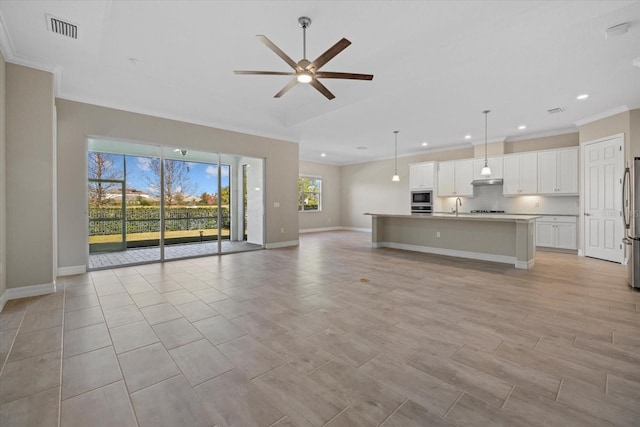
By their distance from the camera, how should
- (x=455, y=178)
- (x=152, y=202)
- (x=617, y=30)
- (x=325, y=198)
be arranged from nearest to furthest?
(x=617, y=30) < (x=152, y=202) < (x=455, y=178) < (x=325, y=198)

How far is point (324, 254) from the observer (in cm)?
630

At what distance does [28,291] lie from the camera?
138 inches

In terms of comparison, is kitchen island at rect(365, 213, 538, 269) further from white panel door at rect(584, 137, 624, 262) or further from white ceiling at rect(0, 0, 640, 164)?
white ceiling at rect(0, 0, 640, 164)

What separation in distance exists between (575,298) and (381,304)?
2346mm

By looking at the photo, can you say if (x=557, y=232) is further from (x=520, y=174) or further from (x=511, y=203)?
(x=520, y=174)

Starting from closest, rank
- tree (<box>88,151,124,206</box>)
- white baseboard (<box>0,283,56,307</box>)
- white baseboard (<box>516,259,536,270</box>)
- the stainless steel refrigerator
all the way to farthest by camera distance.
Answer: white baseboard (<box>0,283,56,307</box>) < the stainless steel refrigerator < white baseboard (<box>516,259,536,270</box>) < tree (<box>88,151,124,206</box>)

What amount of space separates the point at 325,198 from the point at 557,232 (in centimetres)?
755

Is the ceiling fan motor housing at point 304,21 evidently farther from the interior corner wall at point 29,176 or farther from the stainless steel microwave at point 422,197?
Answer: the stainless steel microwave at point 422,197

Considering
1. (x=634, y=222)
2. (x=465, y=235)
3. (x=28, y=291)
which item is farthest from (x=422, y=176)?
(x=28, y=291)

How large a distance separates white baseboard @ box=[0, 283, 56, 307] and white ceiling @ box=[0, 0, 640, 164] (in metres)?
2.77

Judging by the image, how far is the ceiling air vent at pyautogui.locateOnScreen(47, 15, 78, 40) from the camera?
2.90 meters

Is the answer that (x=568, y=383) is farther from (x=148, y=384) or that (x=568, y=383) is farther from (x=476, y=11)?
(x=476, y=11)

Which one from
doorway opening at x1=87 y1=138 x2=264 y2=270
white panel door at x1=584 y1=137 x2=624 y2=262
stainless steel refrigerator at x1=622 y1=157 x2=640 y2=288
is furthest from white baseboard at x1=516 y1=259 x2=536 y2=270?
doorway opening at x1=87 y1=138 x2=264 y2=270

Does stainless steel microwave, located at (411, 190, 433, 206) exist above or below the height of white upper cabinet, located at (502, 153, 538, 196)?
below
